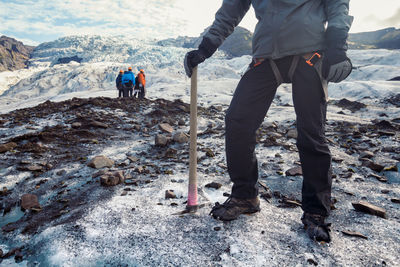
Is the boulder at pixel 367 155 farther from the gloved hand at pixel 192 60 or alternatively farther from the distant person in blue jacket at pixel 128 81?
the distant person in blue jacket at pixel 128 81

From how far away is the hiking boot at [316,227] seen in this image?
1801 mm

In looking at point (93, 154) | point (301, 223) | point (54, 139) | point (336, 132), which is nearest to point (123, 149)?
point (93, 154)

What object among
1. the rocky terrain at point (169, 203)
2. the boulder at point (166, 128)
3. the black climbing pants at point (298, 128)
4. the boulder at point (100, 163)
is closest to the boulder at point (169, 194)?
the rocky terrain at point (169, 203)

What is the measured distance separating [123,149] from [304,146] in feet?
11.4

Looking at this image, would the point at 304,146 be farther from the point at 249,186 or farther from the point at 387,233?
the point at 387,233

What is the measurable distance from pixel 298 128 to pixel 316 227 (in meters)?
0.75

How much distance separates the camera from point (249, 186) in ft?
7.16

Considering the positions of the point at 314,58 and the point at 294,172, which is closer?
the point at 314,58

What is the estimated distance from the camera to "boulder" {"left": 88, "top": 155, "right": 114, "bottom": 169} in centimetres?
358

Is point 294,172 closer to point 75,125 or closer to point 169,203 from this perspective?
point 169,203

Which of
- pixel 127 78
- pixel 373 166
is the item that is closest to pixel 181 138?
pixel 373 166

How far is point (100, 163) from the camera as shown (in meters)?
3.63

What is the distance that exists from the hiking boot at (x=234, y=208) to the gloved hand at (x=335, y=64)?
1175 mm

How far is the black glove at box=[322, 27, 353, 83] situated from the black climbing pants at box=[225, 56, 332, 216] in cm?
10
